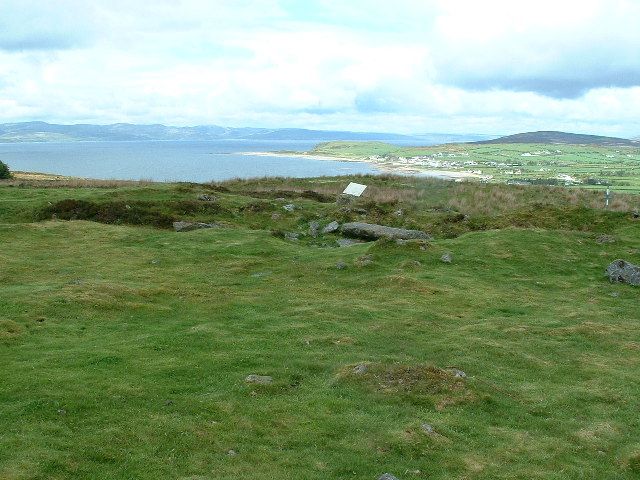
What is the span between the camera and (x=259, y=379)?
1989 cm

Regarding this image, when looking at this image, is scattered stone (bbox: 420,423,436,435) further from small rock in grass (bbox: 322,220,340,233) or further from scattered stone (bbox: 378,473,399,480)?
small rock in grass (bbox: 322,220,340,233)

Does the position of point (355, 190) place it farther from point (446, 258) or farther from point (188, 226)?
point (446, 258)

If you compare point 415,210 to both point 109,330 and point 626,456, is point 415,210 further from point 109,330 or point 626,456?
point 626,456

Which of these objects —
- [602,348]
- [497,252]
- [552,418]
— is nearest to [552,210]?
[497,252]

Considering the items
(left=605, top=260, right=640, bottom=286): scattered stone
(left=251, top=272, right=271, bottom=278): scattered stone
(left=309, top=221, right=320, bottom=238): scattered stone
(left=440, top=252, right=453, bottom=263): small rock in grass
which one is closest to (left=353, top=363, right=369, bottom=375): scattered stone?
(left=251, top=272, right=271, bottom=278): scattered stone

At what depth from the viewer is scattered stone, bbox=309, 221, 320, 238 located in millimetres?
52375

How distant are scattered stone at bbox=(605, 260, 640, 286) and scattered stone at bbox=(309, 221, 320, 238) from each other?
81.3 ft

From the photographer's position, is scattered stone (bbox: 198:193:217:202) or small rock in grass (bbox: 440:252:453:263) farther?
scattered stone (bbox: 198:193:217:202)

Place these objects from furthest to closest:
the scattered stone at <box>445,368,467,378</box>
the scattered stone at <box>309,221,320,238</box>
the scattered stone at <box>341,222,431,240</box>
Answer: the scattered stone at <box>309,221,320,238</box> < the scattered stone at <box>341,222,431,240</box> < the scattered stone at <box>445,368,467,378</box>

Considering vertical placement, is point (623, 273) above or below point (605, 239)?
below

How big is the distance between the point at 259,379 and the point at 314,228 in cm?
3423

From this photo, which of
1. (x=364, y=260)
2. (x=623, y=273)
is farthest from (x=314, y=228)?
(x=623, y=273)

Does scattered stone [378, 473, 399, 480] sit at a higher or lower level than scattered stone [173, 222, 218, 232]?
lower

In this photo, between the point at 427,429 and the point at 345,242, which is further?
the point at 345,242
